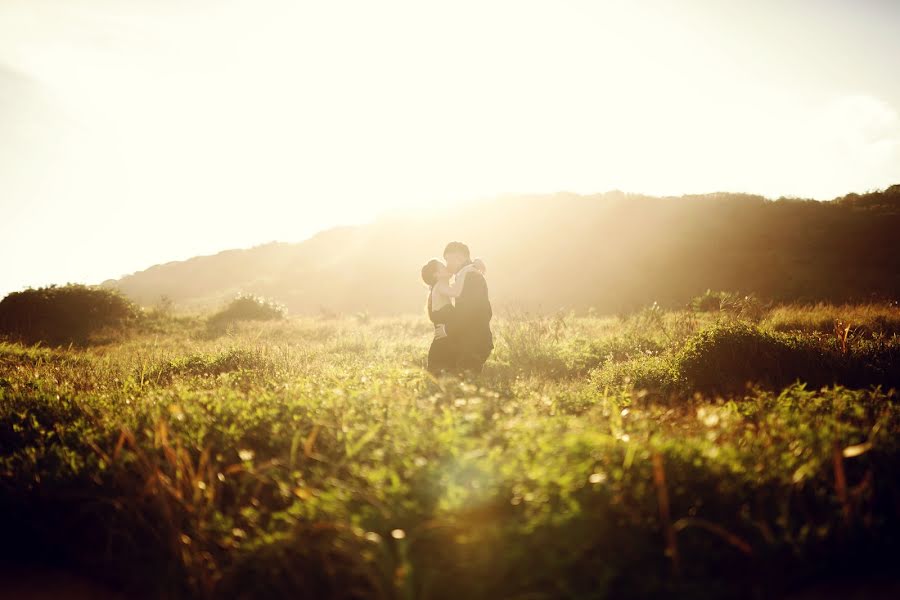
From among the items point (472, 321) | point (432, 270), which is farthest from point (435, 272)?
point (472, 321)

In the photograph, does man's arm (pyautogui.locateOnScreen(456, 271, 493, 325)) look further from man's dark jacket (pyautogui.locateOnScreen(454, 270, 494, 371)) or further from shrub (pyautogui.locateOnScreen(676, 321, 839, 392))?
shrub (pyautogui.locateOnScreen(676, 321, 839, 392))

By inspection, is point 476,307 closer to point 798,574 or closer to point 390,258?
point 798,574

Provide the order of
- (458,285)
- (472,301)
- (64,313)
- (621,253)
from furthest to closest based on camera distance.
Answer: (621,253) < (64,313) < (472,301) < (458,285)

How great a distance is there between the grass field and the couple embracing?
1.85m

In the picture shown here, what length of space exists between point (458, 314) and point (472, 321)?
0.24m

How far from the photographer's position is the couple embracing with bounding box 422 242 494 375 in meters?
6.89

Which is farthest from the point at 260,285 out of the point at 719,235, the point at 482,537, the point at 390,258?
the point at 482,537

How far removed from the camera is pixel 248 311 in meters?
21.0

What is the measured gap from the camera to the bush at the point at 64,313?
15.4 metres

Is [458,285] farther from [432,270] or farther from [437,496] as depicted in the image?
[437,496]

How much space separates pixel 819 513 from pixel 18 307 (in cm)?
2258

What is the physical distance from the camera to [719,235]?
1033 inches

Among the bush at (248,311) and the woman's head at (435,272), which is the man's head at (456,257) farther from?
the bush at (248,311)

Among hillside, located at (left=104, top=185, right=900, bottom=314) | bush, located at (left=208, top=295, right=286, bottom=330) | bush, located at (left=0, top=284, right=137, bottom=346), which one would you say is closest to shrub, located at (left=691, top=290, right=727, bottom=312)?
hillside, located at (left=104, top=185, right=900, bottom=314)
